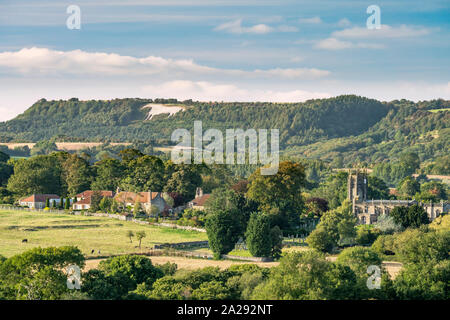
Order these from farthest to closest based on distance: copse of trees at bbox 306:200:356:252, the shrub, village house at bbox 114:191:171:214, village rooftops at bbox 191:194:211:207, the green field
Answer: village rooftops at bbox 191:194:211:207
village house at bbox 114:191:171:214
the shrub
copse of trees at bbox 306:200:356:252
the green field

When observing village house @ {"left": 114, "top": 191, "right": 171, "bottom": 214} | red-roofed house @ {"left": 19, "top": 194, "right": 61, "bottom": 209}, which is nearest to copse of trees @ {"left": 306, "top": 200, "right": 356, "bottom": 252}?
village house @ {"left": 114, "top": 191, "right": 171, "bottom": 214}

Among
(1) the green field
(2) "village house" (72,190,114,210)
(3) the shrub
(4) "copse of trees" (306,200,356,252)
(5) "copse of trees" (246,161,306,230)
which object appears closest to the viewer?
(1) the green field

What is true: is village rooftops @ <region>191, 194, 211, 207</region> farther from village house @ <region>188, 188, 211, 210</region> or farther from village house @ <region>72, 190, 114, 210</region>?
village house @ <region>72, 190, 114, 210</region>

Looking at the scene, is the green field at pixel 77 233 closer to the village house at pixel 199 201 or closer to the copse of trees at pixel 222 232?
the copse of trees at pixel 222 232

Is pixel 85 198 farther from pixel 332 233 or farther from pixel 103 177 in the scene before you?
pixel 332 233

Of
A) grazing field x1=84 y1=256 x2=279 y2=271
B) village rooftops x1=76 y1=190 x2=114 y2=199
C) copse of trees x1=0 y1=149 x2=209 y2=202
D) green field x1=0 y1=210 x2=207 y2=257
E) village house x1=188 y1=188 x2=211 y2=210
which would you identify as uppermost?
copse of trees x1=0 y1=149 x2=209 y2=202

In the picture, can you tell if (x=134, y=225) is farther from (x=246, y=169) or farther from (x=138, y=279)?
(x=246, y=169)
